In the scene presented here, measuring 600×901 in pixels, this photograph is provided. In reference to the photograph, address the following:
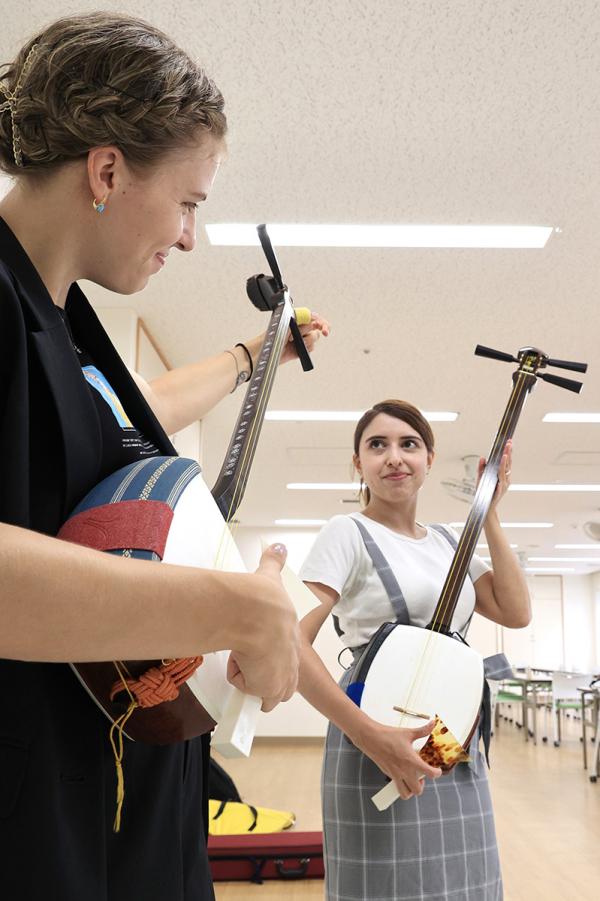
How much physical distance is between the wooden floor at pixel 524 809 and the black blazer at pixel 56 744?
3.58m

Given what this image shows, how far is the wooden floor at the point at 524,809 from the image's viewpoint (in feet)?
13.0

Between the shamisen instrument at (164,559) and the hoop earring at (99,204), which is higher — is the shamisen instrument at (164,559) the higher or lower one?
the lower one

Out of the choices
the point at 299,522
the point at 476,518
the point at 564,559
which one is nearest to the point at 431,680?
the point at 476,518

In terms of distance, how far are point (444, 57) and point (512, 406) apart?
1.43 metres

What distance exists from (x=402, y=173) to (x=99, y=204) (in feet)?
9.78

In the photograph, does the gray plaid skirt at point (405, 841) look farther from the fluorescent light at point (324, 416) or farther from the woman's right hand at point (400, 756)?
the fluorescent light at point (324, 416)

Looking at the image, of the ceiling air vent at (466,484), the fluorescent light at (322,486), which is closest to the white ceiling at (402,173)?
the ceiling air vent at (466,484)

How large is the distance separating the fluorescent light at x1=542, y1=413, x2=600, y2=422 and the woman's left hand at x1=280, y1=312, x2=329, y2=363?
574 cm

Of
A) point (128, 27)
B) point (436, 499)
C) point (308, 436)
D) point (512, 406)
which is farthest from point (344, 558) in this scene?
point (436, 499)

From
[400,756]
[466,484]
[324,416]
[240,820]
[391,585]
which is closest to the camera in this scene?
[400,756]

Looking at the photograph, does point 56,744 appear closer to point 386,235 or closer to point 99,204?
point 99,204

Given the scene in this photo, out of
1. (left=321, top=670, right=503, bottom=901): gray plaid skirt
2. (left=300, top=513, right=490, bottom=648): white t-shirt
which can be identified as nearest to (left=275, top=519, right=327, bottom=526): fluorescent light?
(left=300, top=513, right=490, bottom=648): white t-shirt

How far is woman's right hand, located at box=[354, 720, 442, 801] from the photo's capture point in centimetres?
137

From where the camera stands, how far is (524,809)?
5.92 meters
